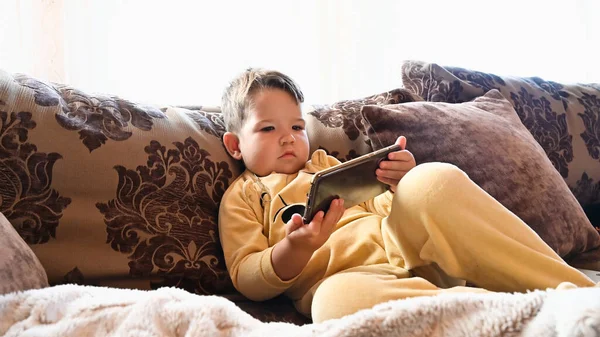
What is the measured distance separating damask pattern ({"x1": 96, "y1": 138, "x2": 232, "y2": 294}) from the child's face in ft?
0.39

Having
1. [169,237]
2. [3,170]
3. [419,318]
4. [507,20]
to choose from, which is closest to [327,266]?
[169,237]

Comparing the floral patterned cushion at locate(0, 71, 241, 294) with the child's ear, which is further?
the child's ear

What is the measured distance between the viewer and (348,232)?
102 cm

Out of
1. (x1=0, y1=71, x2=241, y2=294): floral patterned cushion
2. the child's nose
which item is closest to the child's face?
the child's nose

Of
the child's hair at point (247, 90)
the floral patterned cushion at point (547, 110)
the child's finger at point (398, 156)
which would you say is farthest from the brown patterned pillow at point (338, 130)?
the child's finger at point (398, 156)

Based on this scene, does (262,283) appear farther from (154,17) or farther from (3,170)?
(154,17)

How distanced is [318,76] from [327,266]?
120 centimetres

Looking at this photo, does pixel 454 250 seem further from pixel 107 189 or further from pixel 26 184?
pixel 26 184

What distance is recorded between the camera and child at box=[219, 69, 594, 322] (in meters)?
0.75

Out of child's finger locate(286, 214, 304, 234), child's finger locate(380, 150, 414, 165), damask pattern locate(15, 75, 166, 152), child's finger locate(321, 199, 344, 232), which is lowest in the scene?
child's finger locate(286, 214, 304, 234)

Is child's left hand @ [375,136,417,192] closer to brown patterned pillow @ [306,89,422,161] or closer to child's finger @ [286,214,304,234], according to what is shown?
child's finger @ [286,214,304,234]

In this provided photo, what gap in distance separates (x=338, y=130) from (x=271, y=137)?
25 cm

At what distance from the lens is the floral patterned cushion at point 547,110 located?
152cm

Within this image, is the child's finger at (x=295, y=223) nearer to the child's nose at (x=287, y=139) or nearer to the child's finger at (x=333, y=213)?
the child's finger at (x=333, y=213)
